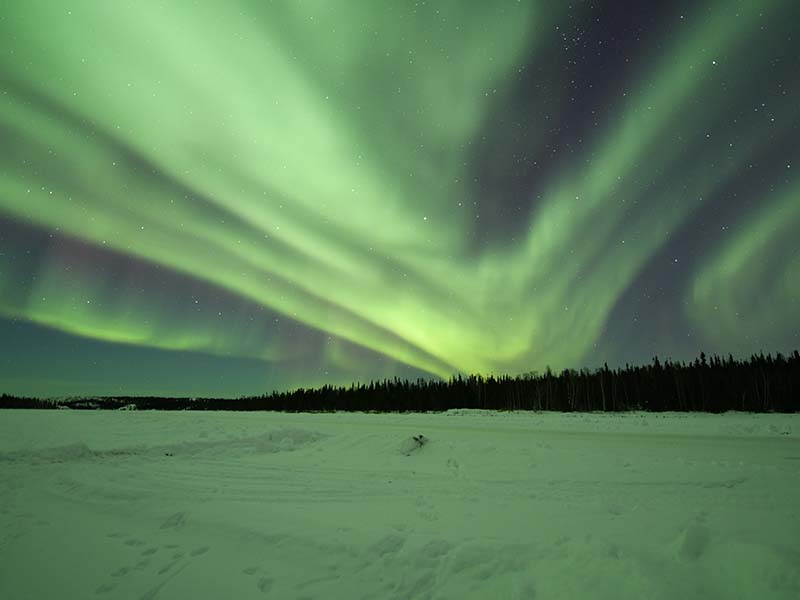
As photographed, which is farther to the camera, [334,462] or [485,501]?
[334,462]

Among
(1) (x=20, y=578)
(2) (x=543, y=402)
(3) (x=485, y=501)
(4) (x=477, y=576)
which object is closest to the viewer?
(4) (x=477, y=576)

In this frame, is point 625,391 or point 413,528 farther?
point 625,391

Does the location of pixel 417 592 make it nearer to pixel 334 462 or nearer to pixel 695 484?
pixel 695 484

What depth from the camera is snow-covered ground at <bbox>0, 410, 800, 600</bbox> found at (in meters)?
4.68

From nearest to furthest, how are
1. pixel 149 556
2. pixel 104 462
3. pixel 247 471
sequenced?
pixel 149 556 → pixel 247 471 → pixel 104 462

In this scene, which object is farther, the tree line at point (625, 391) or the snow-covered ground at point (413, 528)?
the tree line at point (625, 391)

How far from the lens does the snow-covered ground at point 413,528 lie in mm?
4676

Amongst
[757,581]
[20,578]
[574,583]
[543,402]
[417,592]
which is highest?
[543,402]

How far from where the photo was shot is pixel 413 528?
6.45 meters

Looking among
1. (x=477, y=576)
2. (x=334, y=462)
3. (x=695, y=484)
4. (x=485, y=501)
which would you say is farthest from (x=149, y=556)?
(x=695, y=484)

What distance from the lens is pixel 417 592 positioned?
4.70m

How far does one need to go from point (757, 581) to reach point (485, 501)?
14.7ft

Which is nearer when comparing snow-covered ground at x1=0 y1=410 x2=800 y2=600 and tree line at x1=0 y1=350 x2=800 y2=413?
snow-covered ground at x1=0 y1=410 x2=800 y2=600

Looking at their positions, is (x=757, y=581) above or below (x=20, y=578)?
above
